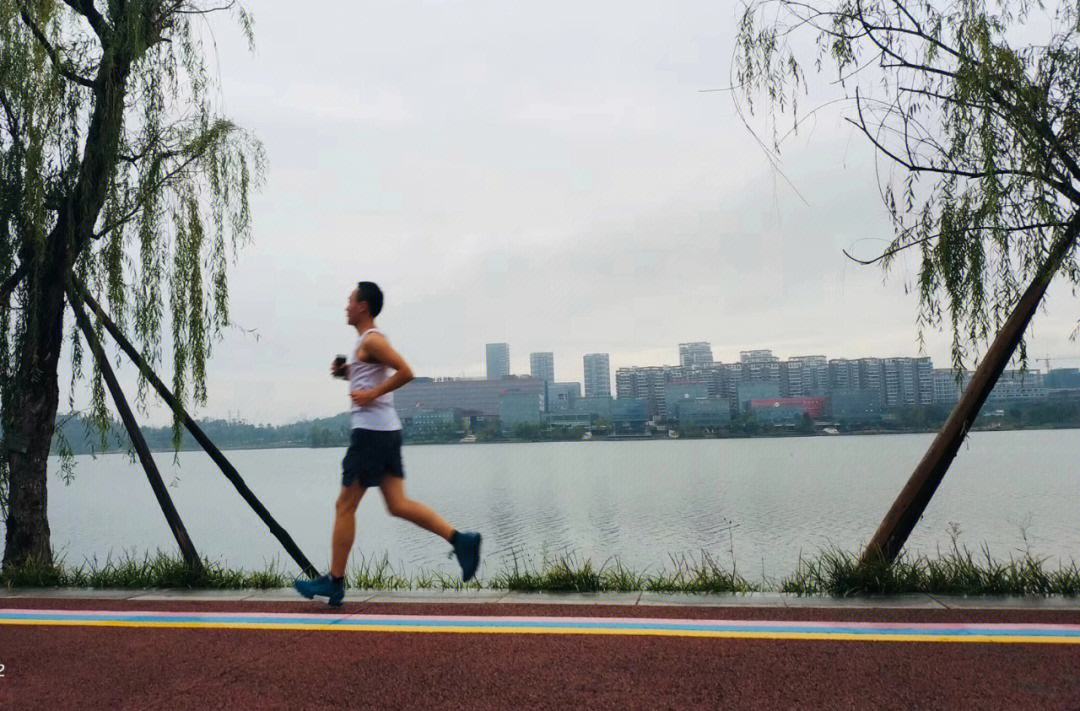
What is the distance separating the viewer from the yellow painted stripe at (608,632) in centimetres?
409

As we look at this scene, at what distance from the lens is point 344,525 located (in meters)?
5.18

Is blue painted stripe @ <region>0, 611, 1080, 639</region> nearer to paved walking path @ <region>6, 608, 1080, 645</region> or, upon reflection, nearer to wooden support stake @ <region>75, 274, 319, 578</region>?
paved walking path @ <region>6, 608, 1080, 645</region>

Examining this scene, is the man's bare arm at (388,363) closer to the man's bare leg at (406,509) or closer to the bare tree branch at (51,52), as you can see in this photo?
the man's bare leg at (406,509)

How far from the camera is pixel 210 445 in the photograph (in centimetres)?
723

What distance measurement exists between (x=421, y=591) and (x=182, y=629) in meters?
1.63

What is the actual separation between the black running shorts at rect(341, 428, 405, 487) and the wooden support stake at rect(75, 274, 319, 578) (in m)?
2.47

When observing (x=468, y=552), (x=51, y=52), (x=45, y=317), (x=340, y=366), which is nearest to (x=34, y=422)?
(x=45, y=317)

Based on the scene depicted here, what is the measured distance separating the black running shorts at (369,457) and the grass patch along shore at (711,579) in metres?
1.49

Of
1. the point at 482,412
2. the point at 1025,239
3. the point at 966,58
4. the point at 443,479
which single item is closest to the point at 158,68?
the point at 966,58

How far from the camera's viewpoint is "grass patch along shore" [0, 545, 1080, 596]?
5379 mm

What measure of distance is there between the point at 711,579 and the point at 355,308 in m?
2.92

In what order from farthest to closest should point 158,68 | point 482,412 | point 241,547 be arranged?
point 482,412
point 241,547
point 158,68

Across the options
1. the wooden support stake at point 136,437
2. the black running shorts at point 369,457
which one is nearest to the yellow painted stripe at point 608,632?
the black running shorts at point 369,457

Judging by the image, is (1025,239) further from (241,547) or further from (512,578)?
(241,547)
